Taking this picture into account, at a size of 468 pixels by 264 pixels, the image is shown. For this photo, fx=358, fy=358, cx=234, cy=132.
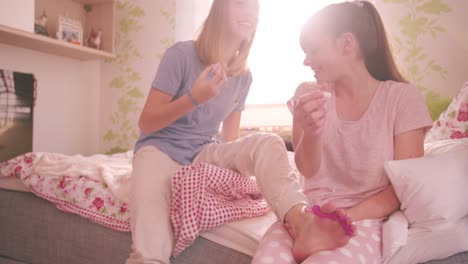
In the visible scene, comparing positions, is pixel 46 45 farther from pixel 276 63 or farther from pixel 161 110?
pixel 161 110

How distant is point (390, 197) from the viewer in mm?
827

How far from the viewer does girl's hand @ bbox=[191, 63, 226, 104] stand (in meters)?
0.89

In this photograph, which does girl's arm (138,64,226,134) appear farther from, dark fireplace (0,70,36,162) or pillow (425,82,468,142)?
dark fireplace (0,70,36,162)

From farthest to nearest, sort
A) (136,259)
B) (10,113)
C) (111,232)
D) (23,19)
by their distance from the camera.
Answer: (10,113) < (23,19) < (111,232) < (136,259)

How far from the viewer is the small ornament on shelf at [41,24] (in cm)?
212

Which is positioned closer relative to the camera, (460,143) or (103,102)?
(460,143)

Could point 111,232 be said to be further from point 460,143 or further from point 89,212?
point 460,143

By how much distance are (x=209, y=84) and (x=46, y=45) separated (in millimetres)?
1694

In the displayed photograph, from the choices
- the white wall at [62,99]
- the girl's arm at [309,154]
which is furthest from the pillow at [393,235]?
the white wall at [62,99]

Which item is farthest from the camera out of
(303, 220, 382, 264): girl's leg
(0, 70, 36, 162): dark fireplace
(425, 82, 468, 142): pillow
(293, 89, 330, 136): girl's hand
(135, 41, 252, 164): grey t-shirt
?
(0, 70, 36, 162): dark fireplace

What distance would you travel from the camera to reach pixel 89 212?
3.53ft

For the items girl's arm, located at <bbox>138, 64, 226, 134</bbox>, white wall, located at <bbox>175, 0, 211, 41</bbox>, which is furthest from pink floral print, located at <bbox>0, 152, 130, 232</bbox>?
white wall, located at <bbox>175, 0, 211, 41</bbox>

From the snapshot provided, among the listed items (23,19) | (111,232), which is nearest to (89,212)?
(111,232)

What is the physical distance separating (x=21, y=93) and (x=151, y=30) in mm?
958
